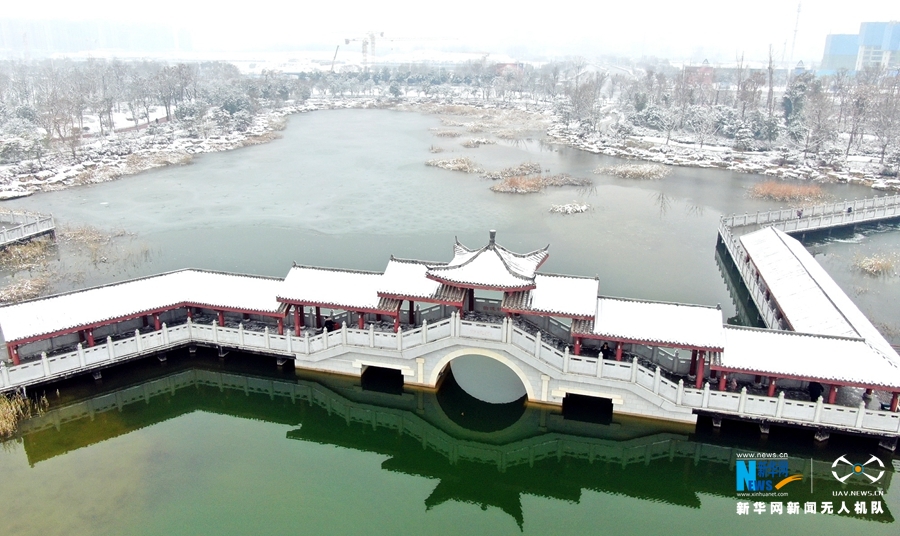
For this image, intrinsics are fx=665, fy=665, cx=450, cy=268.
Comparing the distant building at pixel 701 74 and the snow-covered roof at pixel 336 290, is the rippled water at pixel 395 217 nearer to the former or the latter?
the snow-covered roof at pixel 336 290

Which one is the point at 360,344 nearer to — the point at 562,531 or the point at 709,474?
the point at 562,531

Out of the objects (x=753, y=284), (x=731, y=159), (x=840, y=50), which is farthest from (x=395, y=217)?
(x=840, y=50)

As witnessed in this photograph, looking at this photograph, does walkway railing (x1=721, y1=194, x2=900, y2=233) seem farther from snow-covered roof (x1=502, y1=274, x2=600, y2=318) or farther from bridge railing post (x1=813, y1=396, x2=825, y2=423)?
bridge railing post (x1=813, y1=396, x2=825, y2=423)

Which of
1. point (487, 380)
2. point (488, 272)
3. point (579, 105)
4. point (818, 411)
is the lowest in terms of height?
point (487, 380)

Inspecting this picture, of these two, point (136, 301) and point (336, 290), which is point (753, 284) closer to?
point (336, 290)

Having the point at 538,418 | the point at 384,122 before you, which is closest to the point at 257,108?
the point at 384,122
